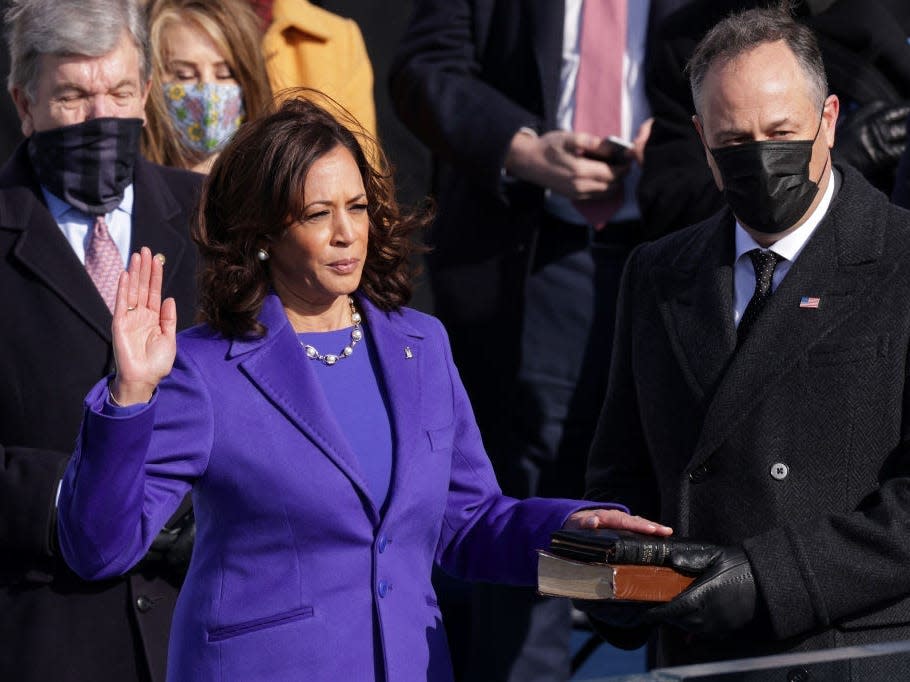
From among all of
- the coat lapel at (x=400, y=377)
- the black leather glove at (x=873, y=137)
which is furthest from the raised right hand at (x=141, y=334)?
the black leather glove at (x=873, y=137)

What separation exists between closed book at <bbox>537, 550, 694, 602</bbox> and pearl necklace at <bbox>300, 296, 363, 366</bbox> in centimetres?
54

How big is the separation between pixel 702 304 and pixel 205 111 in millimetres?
1932

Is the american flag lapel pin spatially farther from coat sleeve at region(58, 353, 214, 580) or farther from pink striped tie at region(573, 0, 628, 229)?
pink striped tie at region(573, 0, 628, 229)

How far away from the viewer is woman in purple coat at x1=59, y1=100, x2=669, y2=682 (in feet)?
9.77

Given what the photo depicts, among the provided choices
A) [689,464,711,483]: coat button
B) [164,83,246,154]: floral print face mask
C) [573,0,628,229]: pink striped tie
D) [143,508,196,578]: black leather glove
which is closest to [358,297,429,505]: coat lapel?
[689,464,711,483]: coat button

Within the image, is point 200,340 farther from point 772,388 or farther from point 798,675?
point 798,675

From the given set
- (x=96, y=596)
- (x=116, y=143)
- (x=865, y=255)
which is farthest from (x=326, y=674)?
(x=116, y=143)

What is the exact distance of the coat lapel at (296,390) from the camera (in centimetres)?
311

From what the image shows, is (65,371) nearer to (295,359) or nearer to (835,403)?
(295,359)

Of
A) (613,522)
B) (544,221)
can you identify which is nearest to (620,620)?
(613,522)

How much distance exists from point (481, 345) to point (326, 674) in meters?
2.00

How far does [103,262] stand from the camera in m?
4.06

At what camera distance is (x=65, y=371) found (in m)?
3.88

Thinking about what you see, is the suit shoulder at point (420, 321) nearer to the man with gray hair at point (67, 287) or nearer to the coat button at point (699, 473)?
the coat button at point (699, 473)
